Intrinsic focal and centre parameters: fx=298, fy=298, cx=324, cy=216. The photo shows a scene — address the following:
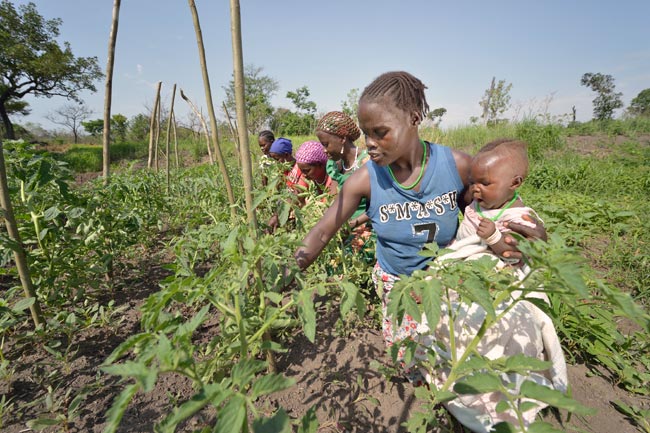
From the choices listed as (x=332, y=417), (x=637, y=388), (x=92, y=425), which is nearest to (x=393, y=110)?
(x=332, y=417)

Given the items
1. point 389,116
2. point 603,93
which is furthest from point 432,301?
point 603,93

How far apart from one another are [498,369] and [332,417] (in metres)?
0.83

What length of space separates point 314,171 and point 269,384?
223 centimetres

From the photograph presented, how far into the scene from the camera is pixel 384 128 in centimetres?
127

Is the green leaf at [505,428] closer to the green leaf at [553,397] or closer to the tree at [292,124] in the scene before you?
the green leaf at [553,397]

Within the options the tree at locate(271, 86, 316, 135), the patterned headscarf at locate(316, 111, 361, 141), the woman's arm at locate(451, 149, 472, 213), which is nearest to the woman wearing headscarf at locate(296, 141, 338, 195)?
the patterned headscarf at locate(316, 111, 361, 141)

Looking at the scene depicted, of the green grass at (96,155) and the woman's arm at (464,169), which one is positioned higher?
the green grass at (96,155)

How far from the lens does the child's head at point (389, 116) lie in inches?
50.2

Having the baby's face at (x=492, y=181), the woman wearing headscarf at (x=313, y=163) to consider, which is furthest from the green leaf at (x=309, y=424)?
the woman wearing headscarf at (x=313, y=163)

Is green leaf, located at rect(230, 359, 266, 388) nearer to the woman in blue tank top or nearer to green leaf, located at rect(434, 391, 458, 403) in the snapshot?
green leaf, located at rect(434, 391, 458, 403)

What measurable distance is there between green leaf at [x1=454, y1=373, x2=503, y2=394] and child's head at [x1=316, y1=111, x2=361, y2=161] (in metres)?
1.99

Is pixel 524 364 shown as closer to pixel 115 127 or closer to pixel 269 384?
pixel 269 384

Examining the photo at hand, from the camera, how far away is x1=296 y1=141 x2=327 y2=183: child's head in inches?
102

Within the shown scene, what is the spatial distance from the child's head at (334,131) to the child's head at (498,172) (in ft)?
3.97
